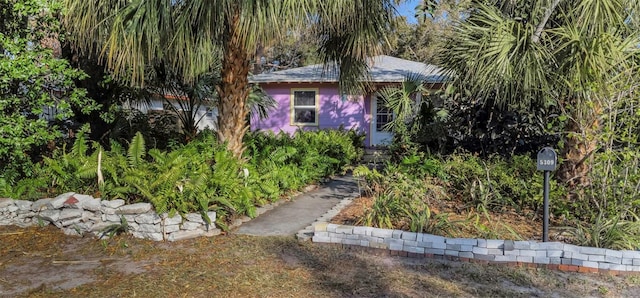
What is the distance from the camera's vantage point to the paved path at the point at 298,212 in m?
6.27

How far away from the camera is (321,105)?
1571cm

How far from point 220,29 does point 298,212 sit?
120 inches

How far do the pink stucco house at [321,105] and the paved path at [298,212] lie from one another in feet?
19.2

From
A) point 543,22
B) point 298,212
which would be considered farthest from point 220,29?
point 543,22

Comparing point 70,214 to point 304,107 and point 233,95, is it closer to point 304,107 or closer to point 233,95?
point 233,95

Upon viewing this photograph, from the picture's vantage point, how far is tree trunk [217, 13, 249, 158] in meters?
7.21

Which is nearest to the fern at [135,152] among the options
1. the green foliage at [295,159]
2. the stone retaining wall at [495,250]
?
the green foliage at [295,159]

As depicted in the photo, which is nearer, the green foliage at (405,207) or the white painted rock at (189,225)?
the green foliage at (405,207)

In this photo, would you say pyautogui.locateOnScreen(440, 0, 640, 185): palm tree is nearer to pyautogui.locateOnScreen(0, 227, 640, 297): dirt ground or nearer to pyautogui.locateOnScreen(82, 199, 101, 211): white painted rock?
pyautogui.locateOnScreen(0, 227, 640, 297): dirt ground

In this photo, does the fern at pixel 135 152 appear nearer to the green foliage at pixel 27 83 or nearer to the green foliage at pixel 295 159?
the green foliage at pixel 27 83

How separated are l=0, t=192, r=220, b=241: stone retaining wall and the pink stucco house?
31.1ft

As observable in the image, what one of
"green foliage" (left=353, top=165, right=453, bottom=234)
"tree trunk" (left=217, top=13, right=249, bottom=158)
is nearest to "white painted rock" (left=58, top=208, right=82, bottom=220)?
"tree trunk" (left=217, top=13, right=249, bottom=158)

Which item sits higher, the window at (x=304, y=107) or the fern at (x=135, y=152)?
the window at (x=304, y=107)

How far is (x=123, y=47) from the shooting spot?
6.13 m
